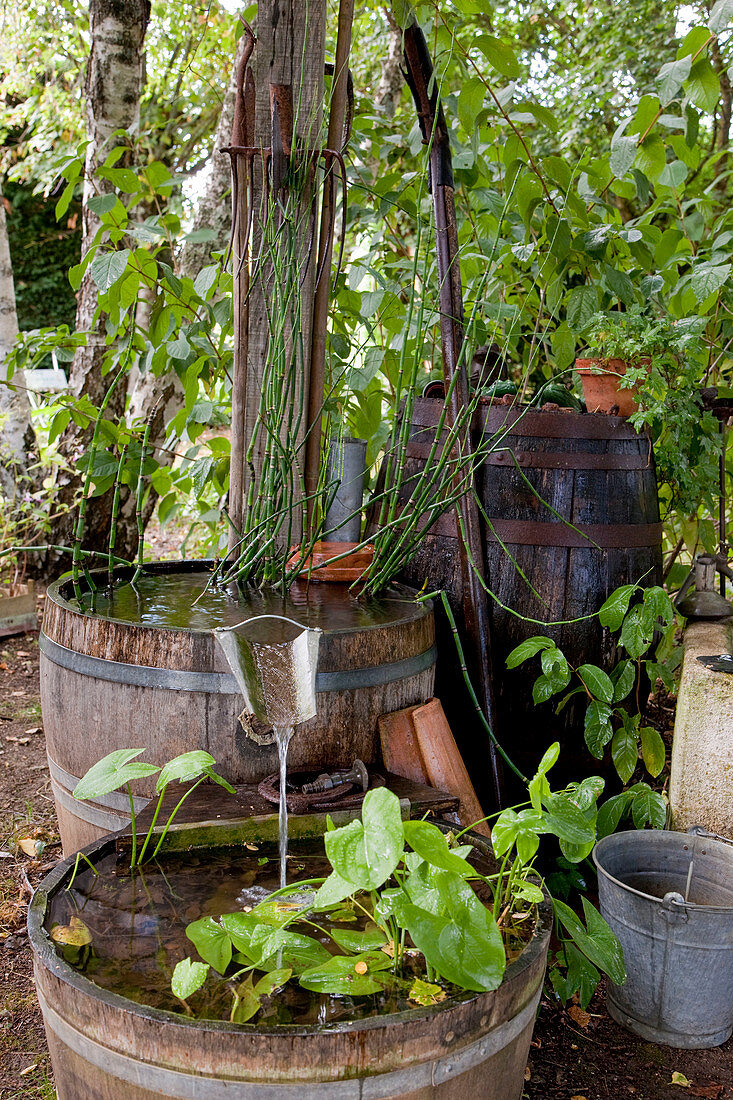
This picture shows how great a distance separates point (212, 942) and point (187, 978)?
71 millimetres

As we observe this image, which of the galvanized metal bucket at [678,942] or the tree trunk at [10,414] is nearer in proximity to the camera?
the galvanized metal bucket at [678,942]

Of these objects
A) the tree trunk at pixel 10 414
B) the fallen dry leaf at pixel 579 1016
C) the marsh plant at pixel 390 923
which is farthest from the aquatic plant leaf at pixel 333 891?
the tree trunk at pixel 10 414

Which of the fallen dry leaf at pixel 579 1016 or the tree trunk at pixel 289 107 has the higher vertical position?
the tree trunk at pixel 289 107

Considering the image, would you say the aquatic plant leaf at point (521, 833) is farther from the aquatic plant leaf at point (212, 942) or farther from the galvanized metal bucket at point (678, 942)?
the galvanized metal bucket at point (678, 942)

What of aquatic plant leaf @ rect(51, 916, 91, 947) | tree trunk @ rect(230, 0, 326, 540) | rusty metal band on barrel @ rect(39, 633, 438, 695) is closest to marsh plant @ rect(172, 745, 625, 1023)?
aquatic plant leaf @ rect(51, 916, 91, 947)

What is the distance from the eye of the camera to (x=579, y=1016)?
1.88m

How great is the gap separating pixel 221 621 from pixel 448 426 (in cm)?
83

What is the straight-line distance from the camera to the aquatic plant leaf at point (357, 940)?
118 cm

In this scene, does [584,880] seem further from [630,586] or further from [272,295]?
[272,295]

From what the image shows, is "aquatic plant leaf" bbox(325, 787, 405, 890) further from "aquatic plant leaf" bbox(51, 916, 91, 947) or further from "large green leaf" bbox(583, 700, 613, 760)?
"large green leaf" bbox(583, 700, 613, 760)

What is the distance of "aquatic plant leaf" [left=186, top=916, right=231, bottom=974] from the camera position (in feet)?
3.68

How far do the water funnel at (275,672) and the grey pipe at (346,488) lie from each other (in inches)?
40.7

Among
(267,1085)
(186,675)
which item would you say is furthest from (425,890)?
(186,675)

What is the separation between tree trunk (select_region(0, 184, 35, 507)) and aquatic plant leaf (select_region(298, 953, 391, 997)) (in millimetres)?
4034
